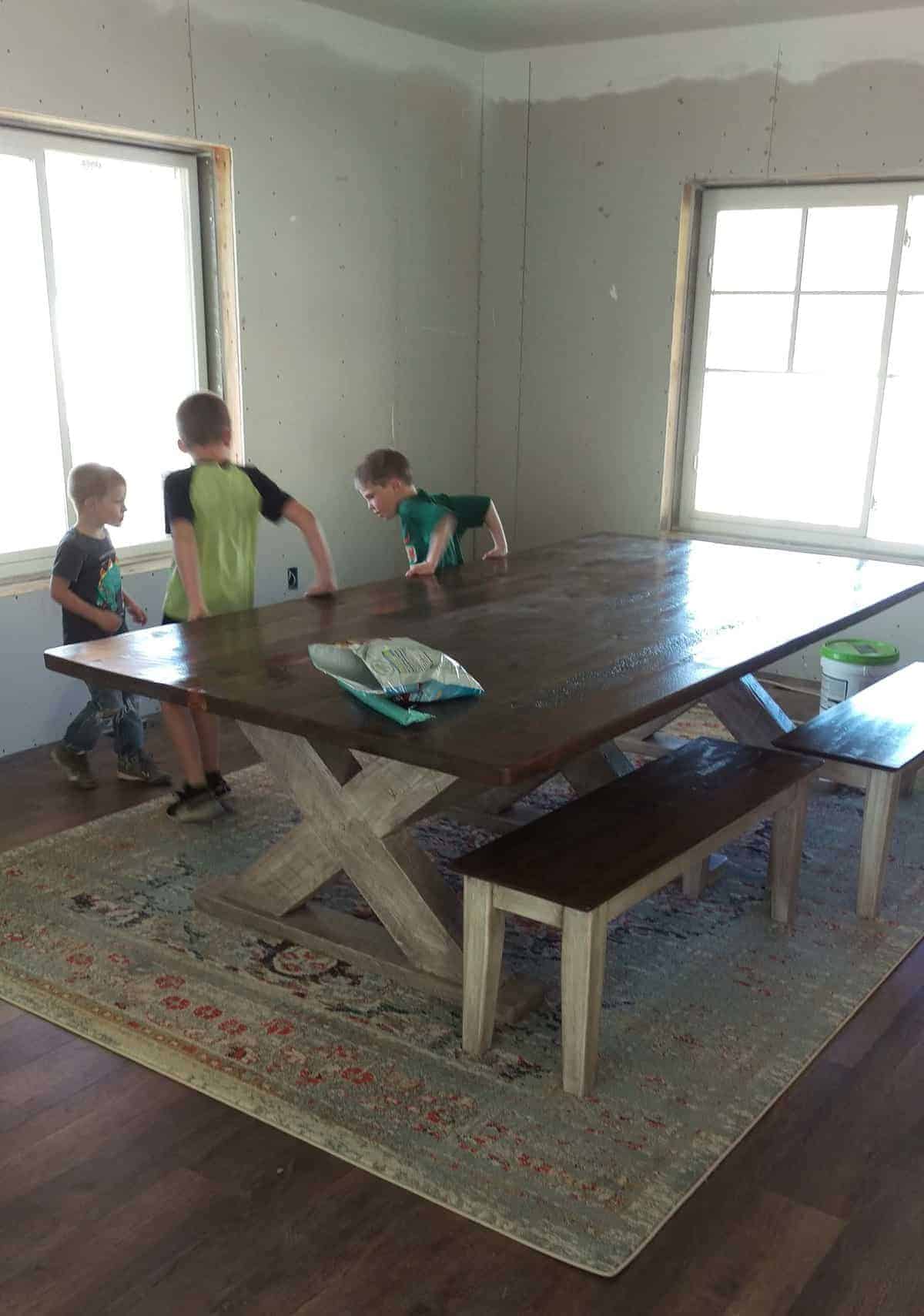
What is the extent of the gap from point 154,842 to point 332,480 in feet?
6.83

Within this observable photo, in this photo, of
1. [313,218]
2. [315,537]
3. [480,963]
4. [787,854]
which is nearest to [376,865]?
[480,963]

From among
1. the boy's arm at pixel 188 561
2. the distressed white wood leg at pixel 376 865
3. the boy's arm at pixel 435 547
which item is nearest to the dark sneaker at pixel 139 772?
the boy's arm at pixel 188 561

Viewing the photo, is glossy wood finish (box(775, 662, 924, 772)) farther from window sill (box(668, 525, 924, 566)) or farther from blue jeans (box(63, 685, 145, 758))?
blue jeans (box(63, 685, 145, 758))

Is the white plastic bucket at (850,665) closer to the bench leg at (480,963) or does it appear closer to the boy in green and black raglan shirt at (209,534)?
the boy in green and black raglan shirt at (209,534)

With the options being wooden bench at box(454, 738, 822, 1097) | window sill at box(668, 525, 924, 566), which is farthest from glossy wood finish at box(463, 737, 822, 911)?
window sill at box(668, 525, 924, 566)

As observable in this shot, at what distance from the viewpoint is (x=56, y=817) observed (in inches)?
133

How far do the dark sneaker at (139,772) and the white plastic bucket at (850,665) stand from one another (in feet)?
7.49

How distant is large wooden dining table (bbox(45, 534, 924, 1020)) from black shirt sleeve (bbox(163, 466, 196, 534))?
0.39 metres

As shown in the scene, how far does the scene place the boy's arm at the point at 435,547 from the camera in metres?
3.34

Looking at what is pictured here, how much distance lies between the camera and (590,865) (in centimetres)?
220

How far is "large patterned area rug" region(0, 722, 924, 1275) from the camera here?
6.34ft

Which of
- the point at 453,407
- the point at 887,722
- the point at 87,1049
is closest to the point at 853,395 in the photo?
the point at 453,407

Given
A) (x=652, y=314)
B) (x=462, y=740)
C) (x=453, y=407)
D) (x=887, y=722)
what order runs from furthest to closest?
(x=453, y=407) < (x=652, y=314) < (x=887, y=722) < (x=462, y=740)

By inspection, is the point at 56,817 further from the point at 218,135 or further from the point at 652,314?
the point at 652,314
